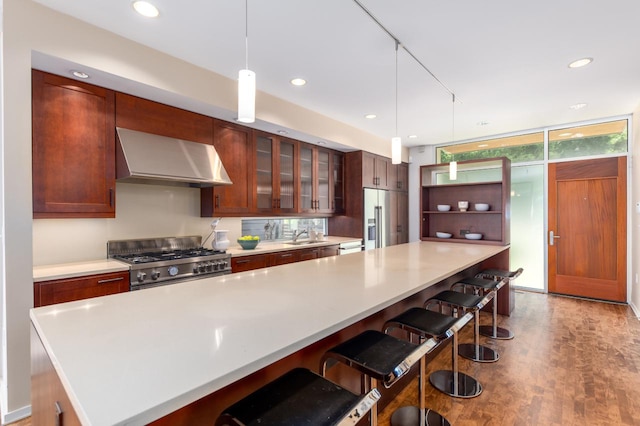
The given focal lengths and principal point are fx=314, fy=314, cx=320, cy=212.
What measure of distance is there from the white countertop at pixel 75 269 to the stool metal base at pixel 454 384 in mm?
2545

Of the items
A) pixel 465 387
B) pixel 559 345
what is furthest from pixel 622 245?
pixel 465 387

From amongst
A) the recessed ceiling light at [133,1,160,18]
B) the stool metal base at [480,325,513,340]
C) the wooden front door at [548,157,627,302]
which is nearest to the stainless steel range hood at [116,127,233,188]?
the recessed ceiling light at [133,1,160,18]

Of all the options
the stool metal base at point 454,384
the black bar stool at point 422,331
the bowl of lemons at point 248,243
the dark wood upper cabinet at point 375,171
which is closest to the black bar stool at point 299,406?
the black bar stool at point 422,331

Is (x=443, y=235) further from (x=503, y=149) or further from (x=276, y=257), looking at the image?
(x=276, y=257)

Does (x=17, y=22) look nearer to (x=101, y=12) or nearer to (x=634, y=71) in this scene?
(x=101, y=12)

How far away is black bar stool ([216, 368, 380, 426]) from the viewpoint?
941mm

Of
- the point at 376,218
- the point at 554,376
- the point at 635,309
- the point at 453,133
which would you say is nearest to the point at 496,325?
the point at 554,376

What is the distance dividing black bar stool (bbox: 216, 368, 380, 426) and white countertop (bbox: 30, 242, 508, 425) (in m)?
0.19

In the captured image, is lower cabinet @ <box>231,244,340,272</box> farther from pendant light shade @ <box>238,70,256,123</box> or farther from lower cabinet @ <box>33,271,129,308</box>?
pendant light shade @ <box>238,70,256,123</box>

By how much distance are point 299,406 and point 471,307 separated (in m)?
1.67

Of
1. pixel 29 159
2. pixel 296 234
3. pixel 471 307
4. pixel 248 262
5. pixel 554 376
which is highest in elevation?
pixel 29 159

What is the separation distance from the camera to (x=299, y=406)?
1.00 metres

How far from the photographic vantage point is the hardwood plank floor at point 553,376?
201 cm

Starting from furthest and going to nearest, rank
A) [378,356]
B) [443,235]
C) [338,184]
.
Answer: [338,184]
[443,235]
[378,356]
